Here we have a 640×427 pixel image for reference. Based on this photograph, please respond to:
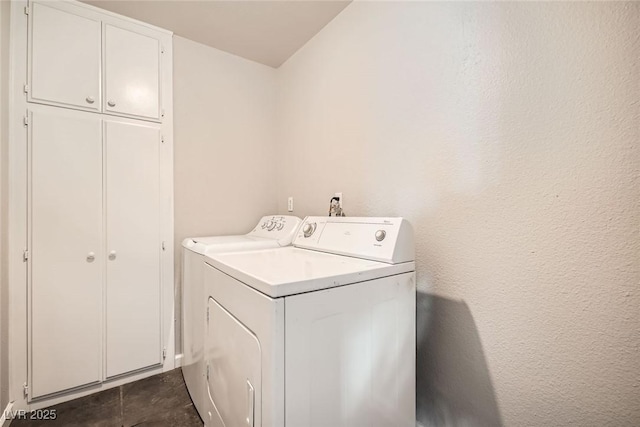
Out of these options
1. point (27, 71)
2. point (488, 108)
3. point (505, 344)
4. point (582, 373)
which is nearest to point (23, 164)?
point (27, 71)

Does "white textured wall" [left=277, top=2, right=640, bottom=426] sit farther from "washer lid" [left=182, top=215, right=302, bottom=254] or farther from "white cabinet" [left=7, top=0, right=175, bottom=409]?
"white cabinet" [left=7, top=0, right=175, bottom=409]

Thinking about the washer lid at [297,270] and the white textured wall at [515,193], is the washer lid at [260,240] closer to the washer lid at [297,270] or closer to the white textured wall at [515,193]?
the washer lid at [297,270]

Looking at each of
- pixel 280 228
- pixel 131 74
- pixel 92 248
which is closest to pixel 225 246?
pixel 280 228

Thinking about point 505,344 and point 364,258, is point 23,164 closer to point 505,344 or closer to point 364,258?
point 364,258

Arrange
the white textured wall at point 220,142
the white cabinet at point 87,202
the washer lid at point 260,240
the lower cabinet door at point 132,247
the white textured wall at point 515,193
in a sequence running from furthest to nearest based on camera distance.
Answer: the white textured wall at point 220,142
the lower cabinet door at point 132,247
the washer lid at point 260,240
the white cabinet at point 87,202
the white textured wall at point 515,193

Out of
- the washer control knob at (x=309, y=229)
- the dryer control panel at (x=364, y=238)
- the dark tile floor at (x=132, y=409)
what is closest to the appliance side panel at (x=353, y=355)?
the dryer control panel at (x=364, y=238)

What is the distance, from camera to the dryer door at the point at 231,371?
2.78ft

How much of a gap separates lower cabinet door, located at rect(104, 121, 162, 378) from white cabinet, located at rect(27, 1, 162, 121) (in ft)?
0.62

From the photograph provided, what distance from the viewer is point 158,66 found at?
1.93 m

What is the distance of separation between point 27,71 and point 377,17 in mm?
2071

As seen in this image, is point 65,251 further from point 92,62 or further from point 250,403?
point 250,403

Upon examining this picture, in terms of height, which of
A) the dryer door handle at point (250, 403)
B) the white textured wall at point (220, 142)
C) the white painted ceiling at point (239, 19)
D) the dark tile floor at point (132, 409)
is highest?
the white painted ceiling at point (239, 19)

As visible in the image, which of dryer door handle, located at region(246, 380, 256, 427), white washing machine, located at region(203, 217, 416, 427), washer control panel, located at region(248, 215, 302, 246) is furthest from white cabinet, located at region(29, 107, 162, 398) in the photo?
dryer door handle, located at region(246, 380, 256, 427)

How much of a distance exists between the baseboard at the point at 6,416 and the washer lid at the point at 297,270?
1.43 meters
